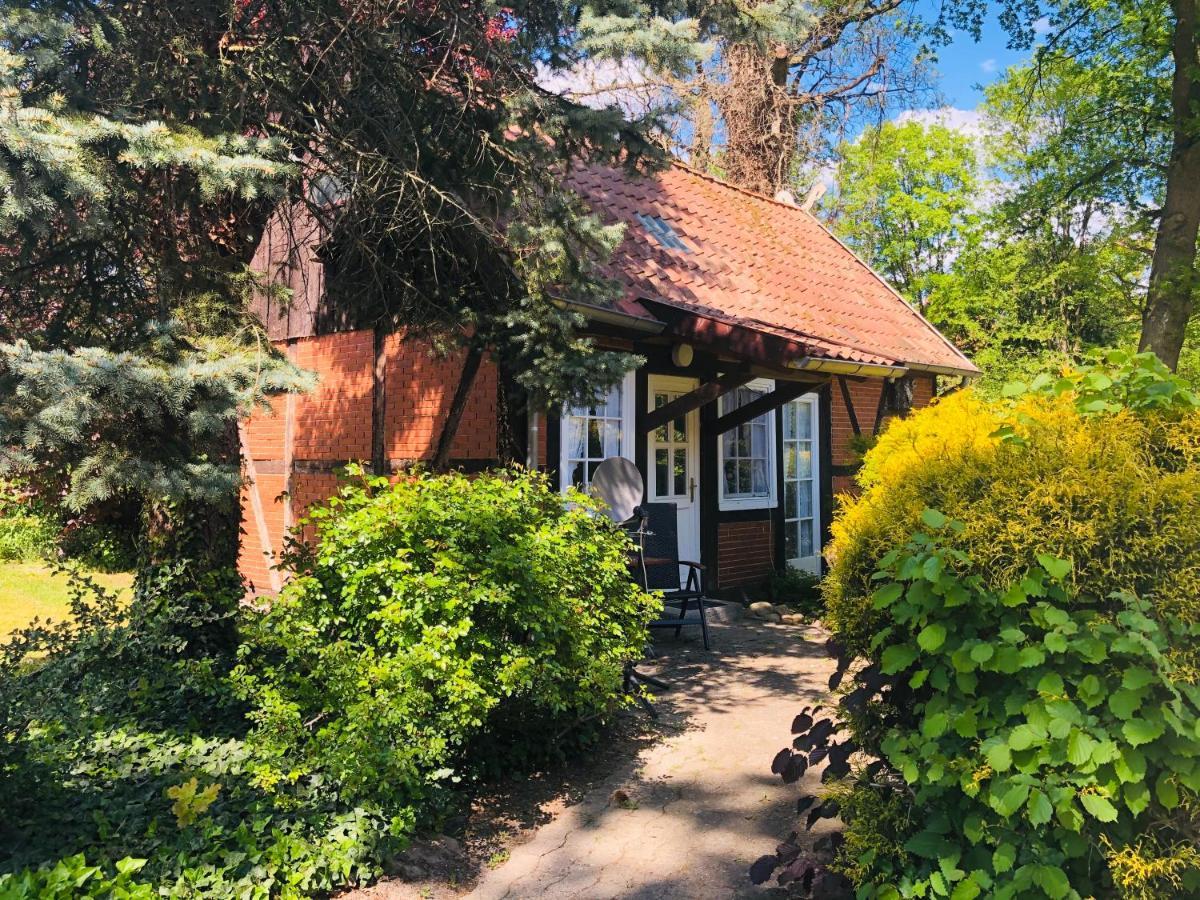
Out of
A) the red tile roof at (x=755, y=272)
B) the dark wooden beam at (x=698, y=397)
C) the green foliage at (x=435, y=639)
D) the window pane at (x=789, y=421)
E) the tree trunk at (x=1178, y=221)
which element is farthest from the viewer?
the window pane at (x=789, y=421)

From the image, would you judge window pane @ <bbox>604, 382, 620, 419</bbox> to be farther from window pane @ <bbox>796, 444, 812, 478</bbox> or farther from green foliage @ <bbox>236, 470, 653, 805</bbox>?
window pane @ <bbox>796, 444, 812, 478</bbox>

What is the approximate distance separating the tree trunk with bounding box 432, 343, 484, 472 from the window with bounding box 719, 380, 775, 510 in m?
3.45

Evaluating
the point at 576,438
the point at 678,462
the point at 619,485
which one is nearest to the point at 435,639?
the point at 619,485

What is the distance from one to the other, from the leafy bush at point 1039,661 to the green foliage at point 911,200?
83.8 ft

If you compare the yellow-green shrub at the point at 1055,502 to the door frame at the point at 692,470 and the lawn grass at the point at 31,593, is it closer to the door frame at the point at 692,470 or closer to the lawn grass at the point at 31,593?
the door frame at the point at 692,470

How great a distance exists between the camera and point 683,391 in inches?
356

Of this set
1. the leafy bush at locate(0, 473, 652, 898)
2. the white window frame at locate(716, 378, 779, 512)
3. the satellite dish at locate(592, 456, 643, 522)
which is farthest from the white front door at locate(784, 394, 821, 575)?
the leafy bush at locate(0, 473, 652, 898)

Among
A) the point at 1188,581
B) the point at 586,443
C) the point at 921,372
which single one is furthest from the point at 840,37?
the point at 1188,581

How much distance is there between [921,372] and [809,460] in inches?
93.8

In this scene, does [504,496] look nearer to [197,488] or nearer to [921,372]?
[197,488]

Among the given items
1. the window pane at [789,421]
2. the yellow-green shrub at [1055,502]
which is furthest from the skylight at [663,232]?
the yellow-green shrub at [1055,502]

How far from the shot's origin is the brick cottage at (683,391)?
7.31m

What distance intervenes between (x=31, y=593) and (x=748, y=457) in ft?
27.0

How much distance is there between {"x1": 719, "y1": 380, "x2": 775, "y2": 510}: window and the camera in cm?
959
